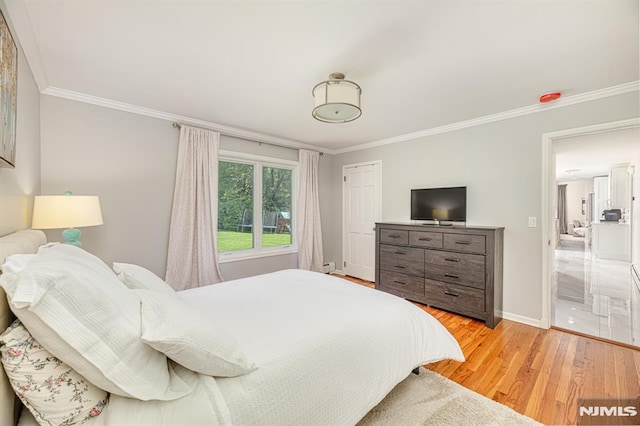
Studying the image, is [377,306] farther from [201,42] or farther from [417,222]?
[417,222]

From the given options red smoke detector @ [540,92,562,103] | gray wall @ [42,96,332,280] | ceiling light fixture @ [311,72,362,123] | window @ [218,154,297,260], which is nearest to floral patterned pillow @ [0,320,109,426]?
ceiling light fixture @ [311,72,362,123]

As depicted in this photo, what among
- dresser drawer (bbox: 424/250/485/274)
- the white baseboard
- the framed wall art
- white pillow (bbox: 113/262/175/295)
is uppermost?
the framed wall art

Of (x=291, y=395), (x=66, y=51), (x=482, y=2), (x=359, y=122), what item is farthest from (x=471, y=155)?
(x=66, y=51)

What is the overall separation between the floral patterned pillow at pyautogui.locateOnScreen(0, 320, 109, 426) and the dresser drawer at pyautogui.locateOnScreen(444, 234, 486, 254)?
10.7ft

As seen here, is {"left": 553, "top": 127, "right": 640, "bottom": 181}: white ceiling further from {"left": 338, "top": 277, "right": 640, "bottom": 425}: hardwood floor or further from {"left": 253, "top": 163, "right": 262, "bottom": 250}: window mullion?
{"left": 253, "top": 163, "right": 262, "bottom": 250}: window mullion

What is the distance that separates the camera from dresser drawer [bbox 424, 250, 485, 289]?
9.73 ft

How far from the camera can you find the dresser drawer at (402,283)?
3.46 m

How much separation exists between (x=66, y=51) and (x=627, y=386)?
189 inches

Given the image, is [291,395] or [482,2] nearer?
[291,395]

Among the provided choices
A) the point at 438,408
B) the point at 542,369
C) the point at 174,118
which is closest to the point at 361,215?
the point at 542,369

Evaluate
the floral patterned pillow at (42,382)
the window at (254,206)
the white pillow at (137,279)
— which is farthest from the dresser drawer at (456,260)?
the floral patterned pillow at (42,382)

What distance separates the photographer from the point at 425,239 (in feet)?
11.1

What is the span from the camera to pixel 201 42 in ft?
6.07

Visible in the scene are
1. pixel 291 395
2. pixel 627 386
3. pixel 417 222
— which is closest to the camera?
pixel 291 395
